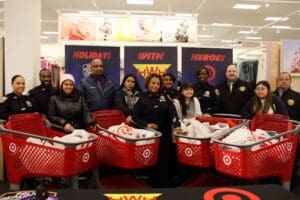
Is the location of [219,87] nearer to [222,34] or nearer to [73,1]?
[73,1]

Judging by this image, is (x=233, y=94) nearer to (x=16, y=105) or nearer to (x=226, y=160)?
(x=226, y=160)

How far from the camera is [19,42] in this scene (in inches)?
222

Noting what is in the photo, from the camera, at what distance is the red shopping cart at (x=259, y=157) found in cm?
342

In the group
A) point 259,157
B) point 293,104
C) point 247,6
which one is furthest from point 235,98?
point 247,6

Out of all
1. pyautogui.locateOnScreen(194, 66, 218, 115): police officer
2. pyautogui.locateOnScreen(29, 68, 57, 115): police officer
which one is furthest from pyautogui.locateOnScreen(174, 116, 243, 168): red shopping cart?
pyautogui.locateOnScreen(29, 68, 57, 115): police officer

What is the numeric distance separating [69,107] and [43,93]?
0.78 meters

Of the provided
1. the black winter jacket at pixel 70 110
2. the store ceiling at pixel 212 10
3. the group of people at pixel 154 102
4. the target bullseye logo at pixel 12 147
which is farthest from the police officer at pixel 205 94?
the store ceiling at pixel 212 10

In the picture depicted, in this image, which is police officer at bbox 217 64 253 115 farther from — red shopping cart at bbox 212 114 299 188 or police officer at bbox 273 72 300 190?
red shopping cart at bbox 212 114 299 188

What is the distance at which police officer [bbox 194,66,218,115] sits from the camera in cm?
534

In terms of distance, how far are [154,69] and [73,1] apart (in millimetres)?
7327

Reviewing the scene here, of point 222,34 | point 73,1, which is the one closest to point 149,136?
point 73,1

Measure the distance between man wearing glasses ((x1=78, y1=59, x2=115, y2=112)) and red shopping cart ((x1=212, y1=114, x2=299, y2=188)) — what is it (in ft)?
6.08

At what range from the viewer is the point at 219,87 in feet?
17.8

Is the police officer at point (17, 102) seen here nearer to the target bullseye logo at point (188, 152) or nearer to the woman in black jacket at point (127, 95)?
the woman in black jacket at point (127, 95)
